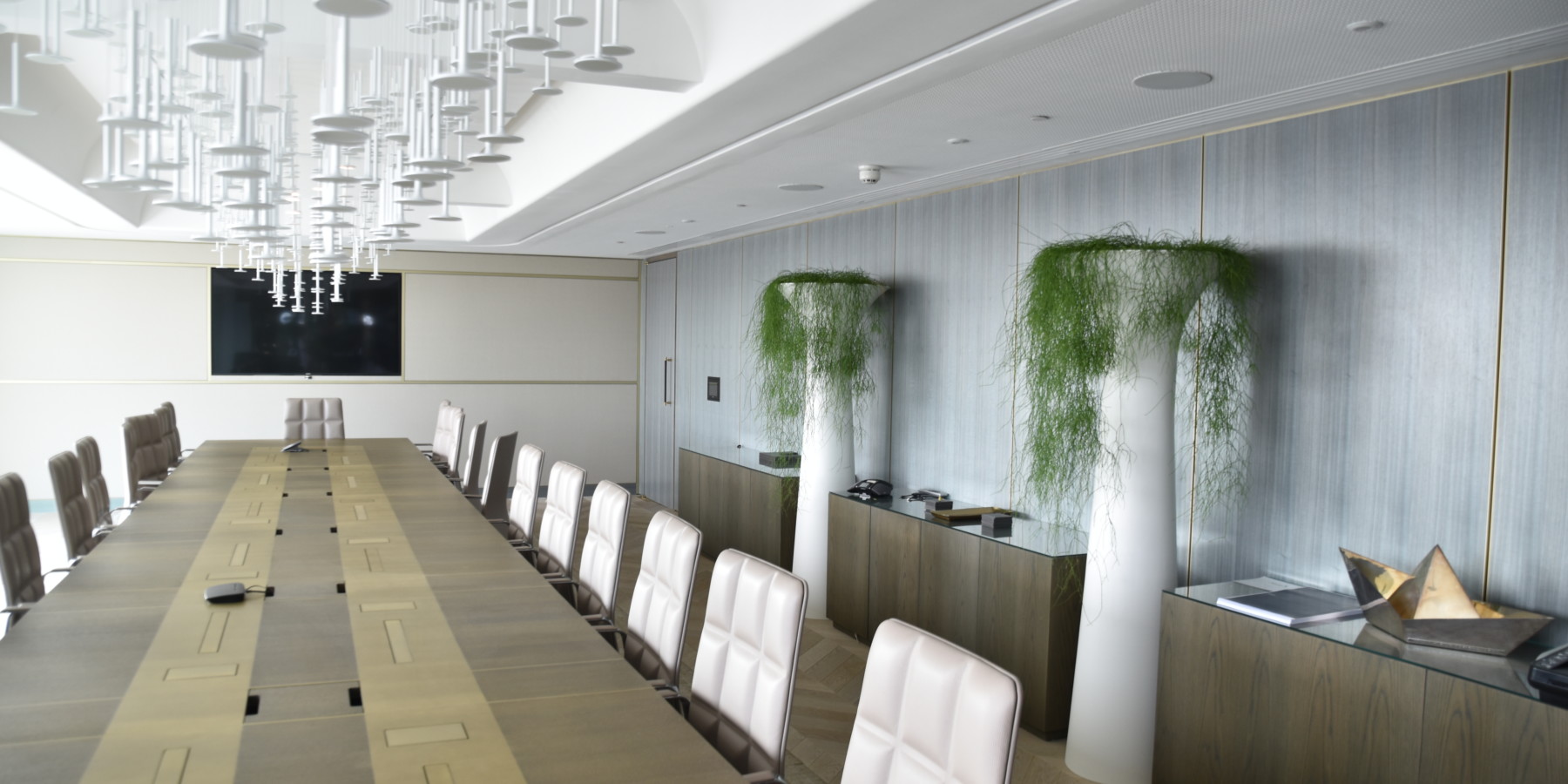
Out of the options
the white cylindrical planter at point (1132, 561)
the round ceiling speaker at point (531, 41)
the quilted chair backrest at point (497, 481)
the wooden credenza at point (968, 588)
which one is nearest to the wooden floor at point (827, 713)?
the wooden credenza at point (968, 588)

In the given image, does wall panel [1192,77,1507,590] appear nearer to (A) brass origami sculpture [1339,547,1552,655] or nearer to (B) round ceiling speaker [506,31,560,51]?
(A) brass origami sculpture [1339,547,1552,655]

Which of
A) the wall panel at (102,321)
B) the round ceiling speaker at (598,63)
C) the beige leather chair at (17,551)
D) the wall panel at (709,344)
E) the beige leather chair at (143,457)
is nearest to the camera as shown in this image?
the round ceiling speaker at (598,63)

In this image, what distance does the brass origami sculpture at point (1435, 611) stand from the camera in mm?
2875

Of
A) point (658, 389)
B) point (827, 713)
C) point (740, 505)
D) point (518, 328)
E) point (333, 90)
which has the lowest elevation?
point (827, 713)

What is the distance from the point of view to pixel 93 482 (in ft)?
17.8

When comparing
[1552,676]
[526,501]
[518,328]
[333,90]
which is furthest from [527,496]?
[518,328]

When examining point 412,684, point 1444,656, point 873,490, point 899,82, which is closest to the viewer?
point 412,684

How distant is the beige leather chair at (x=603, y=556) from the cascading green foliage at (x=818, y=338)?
200 centimetres

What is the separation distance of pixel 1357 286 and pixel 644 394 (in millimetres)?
8373

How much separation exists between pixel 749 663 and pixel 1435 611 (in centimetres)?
207

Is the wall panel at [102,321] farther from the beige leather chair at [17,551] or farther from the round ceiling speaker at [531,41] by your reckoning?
the round ceiling speaker at [531,41]

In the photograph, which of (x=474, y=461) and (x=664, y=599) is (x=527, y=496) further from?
(x=474, y=461)

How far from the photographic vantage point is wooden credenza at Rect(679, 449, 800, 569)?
6.61 m

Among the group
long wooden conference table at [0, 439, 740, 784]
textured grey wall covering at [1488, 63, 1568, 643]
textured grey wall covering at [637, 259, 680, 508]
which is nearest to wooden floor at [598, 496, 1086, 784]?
long wooden conference table at [0, 439, 740, 784]
